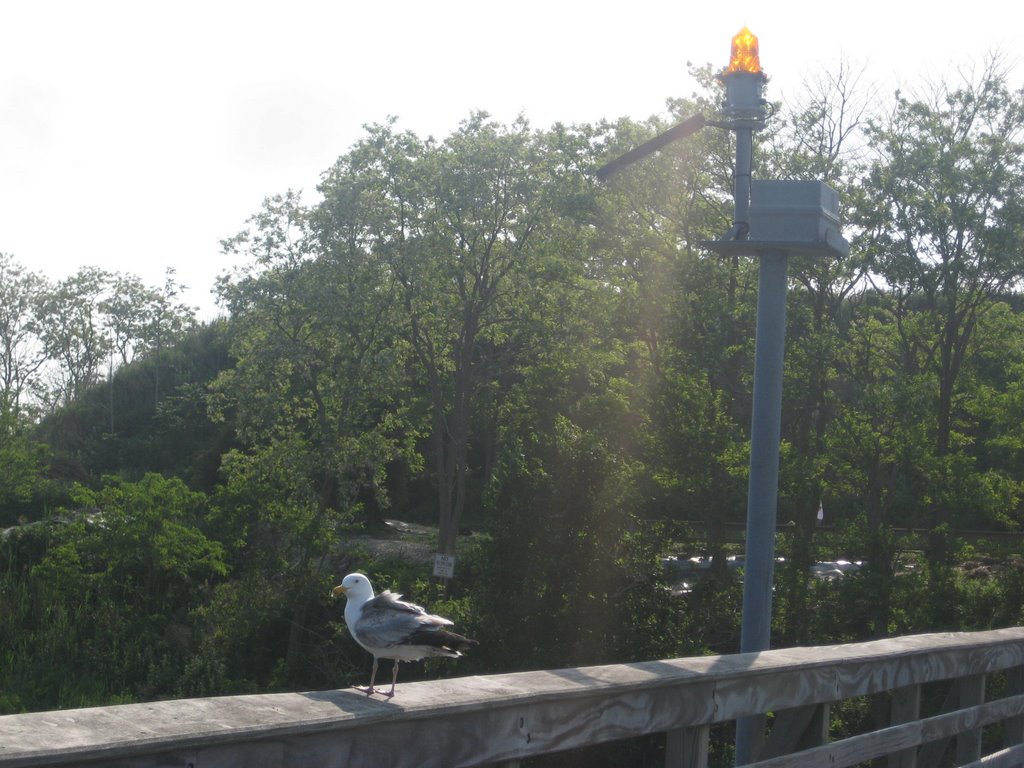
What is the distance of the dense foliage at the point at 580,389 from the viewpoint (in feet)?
82.7

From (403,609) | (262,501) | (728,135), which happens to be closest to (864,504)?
(728,135)

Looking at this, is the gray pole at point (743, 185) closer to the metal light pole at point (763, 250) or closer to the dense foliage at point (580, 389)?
the metal light pole at point (763, 250)

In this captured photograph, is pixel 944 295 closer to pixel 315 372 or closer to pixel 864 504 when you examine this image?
pixel 864 504

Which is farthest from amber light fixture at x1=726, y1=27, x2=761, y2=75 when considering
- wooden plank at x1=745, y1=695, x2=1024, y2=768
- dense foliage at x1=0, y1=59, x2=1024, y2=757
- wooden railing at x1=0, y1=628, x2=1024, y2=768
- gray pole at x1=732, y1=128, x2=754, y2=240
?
dense foliage at x1=0, y1=59, x2=1024, y2=757

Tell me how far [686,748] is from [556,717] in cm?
72

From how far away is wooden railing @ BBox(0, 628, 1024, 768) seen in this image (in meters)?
2.56

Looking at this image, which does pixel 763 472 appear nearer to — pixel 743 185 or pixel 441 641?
pixel 743 185

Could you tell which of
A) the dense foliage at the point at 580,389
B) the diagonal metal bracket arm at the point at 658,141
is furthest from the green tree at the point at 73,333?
the diagonal metal bracket arm at the point at 658,141

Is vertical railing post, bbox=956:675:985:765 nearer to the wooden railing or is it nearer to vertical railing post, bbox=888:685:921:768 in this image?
the wooden railing

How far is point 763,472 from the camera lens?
7.00 m

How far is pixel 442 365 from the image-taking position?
35.6 metres

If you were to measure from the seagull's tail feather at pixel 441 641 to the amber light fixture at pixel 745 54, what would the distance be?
4.15m

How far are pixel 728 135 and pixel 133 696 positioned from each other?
19.6 meters

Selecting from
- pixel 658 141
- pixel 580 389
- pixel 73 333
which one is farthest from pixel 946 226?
pixel 73 333
